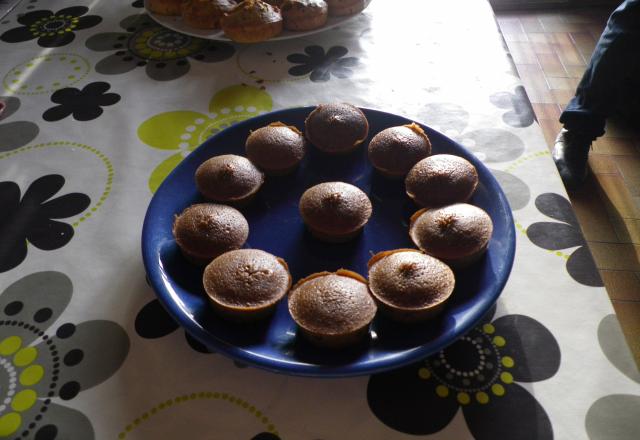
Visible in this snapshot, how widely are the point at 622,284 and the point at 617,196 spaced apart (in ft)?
1.51

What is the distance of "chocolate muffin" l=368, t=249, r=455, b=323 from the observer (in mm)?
687

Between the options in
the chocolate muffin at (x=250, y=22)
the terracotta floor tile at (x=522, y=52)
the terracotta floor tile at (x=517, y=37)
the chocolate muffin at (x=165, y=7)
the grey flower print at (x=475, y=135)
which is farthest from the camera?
the terracotta floor tile at (x=517, y=37)

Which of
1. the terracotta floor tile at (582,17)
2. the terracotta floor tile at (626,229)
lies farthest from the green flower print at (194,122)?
the terracotta floor tile at (582,17)

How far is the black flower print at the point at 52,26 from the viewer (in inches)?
57.7

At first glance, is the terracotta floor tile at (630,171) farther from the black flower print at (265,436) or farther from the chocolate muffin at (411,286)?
the black flower print at (265,436)

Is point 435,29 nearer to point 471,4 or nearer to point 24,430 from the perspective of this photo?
point 471,4

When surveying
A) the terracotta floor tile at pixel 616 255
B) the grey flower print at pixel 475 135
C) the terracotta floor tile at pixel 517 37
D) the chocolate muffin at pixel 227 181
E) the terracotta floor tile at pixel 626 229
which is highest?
the chocolate muffin at pixel 227 181

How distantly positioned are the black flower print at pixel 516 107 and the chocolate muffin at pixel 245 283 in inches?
27.8

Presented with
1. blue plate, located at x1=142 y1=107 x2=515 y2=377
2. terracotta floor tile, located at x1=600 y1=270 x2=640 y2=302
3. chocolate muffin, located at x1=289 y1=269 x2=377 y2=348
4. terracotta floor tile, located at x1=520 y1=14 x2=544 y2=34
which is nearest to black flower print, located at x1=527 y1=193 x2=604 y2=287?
blue plate, located at x1=142 y1=107 x2=515 y2=377

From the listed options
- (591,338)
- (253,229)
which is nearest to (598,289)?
(591,338)

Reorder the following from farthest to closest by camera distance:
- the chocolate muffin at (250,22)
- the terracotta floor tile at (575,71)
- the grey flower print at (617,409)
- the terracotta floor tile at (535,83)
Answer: the terracotta floor tile at (575,71), the terracotta floor tile at (535,83), the chocolate muffin at (250,22), the grey flower print at (617,409)

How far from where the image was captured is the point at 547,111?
2.37 m

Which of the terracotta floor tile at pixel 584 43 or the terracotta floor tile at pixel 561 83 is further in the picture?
the terracotta floor tile at pixel 584 43

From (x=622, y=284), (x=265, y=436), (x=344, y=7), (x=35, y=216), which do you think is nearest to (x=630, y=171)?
(x=622, y=284)
